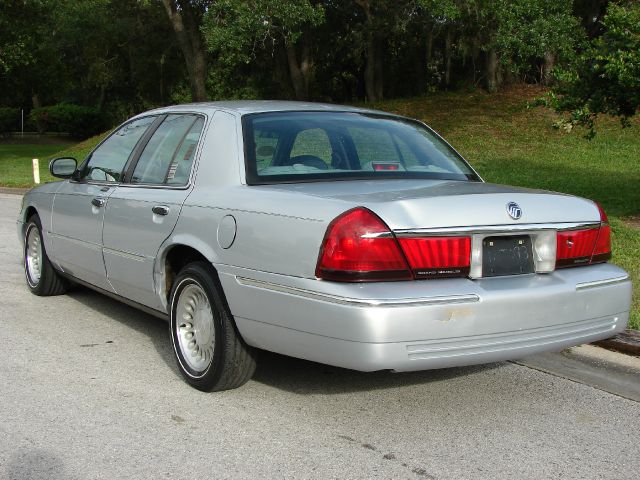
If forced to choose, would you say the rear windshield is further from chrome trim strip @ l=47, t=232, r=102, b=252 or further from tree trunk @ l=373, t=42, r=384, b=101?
tree trunk @ l=373, t=42, r=384, b=101

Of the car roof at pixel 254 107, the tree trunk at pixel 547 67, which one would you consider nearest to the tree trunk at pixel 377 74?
the tree trunk at pixel 547 67

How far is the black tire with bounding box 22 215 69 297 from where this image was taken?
24.2ft

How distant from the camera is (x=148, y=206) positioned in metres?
5.40

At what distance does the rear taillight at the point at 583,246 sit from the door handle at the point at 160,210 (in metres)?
2.29

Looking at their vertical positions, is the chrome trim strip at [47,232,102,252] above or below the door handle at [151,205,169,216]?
below

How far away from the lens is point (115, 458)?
3.96m

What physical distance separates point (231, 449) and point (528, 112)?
89.9 feet

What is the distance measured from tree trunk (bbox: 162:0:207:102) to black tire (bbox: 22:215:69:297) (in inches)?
1012

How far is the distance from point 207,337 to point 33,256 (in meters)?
3.38

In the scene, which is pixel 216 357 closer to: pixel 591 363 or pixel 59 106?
pixel 591 363

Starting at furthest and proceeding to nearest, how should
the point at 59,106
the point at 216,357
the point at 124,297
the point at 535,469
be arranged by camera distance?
the point at 59,106
the point at 124,297
the point at 216,357
the point at 535,469

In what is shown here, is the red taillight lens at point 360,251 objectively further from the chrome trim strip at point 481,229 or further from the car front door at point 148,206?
the car front door at point 148,206

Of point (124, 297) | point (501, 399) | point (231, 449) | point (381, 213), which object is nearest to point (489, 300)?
point (381, 213)

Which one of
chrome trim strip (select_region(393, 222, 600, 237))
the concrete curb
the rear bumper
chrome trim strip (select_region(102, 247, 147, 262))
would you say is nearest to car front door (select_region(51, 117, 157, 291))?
chrome trim strip (select_region(102, 247, 147, 262))
